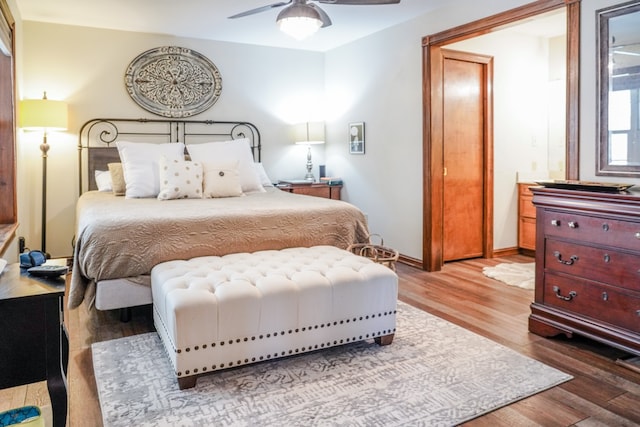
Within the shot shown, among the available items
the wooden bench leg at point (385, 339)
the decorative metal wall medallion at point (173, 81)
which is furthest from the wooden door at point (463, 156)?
the decorative metal wall medallion at point (173, 81)

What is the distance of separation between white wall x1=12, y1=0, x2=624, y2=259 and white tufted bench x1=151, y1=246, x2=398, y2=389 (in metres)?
2.11

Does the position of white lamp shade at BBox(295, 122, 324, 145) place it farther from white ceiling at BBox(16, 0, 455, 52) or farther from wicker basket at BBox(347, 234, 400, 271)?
wicker basket at BBox(347, 234, 400, 271)

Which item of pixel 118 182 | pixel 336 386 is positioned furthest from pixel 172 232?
pixel 118 182

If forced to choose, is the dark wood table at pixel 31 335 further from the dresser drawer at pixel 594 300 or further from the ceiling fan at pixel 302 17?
the dresser drawer at pixel 594 300

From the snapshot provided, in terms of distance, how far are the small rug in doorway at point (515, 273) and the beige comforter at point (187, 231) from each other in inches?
59.1

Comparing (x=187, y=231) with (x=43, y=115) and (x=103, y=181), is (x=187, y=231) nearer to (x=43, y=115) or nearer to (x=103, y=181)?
(x=103, y=181)

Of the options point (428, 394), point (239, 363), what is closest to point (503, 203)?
point (428, 394)

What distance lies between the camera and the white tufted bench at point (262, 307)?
7.18ft

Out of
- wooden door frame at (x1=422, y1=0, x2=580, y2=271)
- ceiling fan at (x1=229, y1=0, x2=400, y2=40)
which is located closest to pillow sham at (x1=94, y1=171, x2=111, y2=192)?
ceiling fan at (x1=229, y1=0, x2=400, y2=40)

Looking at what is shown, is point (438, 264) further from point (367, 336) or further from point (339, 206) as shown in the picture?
point (367, 336)

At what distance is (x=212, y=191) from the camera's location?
4031mm

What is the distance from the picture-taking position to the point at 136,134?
16.5ft

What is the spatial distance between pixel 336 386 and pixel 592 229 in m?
1.61

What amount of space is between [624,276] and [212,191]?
2.97 meters
